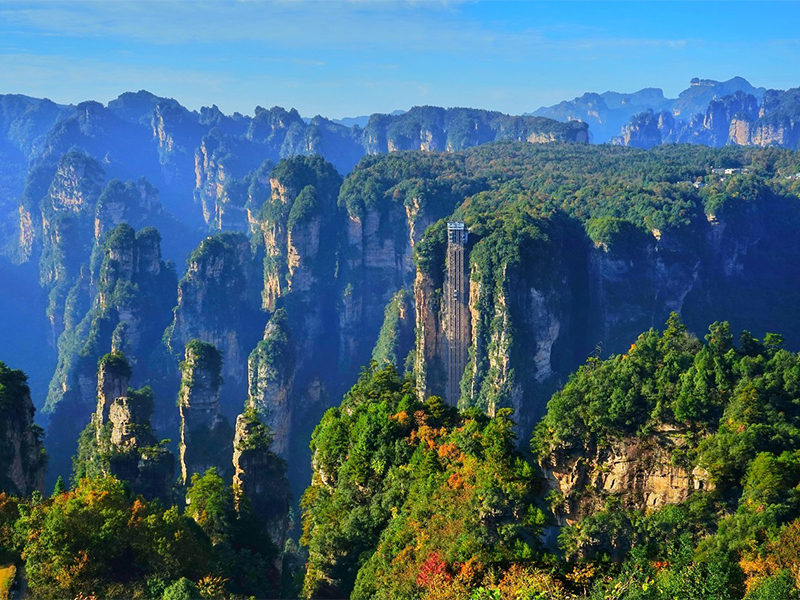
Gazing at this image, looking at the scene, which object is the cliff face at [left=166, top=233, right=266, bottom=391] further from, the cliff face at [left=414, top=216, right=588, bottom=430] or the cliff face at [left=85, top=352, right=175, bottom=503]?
the cliff face at [left=85, top=352, right=175, bottom=503]

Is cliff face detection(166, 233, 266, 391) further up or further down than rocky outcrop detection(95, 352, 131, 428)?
further up

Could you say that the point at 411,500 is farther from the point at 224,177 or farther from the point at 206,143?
the point at 206,143

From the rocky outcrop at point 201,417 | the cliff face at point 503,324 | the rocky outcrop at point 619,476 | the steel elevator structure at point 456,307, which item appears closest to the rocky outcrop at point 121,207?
the rocky outcrop at point 201,417

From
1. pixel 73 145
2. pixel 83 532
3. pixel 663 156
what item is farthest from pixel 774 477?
pixel 73 145

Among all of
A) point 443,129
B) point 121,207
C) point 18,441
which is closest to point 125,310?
point 18,441

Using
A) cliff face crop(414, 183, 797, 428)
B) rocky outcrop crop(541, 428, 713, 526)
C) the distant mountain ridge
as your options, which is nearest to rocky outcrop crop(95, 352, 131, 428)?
cliff face crop(414, 183, 797, 428)

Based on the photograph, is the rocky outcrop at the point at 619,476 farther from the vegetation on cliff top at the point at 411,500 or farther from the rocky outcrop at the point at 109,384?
the rocky outcrop at the point at 109,384
